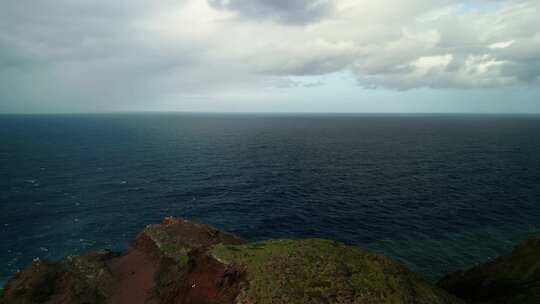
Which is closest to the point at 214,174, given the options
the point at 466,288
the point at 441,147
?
the point at 466,288

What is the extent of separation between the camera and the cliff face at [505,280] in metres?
31.4

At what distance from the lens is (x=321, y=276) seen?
26.1 meters

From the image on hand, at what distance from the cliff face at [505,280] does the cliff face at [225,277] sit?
7218 millimetres

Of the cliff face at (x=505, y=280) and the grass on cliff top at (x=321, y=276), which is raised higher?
the grass on cliff top at (x=321, y=276)

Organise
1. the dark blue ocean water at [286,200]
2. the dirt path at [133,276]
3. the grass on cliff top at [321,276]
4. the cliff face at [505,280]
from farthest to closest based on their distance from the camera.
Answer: the dark blue ocean water at [286,200] < the dirt path at [133,276] < the cliff face at [505,280] < the grass on cliff top at [321,276]

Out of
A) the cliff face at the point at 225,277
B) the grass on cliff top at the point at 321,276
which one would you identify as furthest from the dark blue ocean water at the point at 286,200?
the grass on cliff top at the point at 321,276

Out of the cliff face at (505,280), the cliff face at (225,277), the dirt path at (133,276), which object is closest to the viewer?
the cliff face at (225,277)

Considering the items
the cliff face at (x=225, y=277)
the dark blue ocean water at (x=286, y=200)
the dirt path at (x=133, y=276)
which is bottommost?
the dark blue ocean water at (x=286, y=200)

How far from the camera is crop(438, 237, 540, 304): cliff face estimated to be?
31406 millimetres

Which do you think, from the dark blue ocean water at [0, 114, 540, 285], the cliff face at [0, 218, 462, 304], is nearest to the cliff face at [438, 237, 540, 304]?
the cliff face at [0, 218, 462, 304]

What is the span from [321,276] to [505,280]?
25576 millimetres

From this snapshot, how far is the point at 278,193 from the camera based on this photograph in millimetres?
83312

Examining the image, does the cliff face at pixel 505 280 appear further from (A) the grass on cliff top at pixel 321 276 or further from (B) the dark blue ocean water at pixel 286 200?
(B) the dark blue ocean water at pixel 286 200

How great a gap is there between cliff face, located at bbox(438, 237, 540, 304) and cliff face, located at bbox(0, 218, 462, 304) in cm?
722
